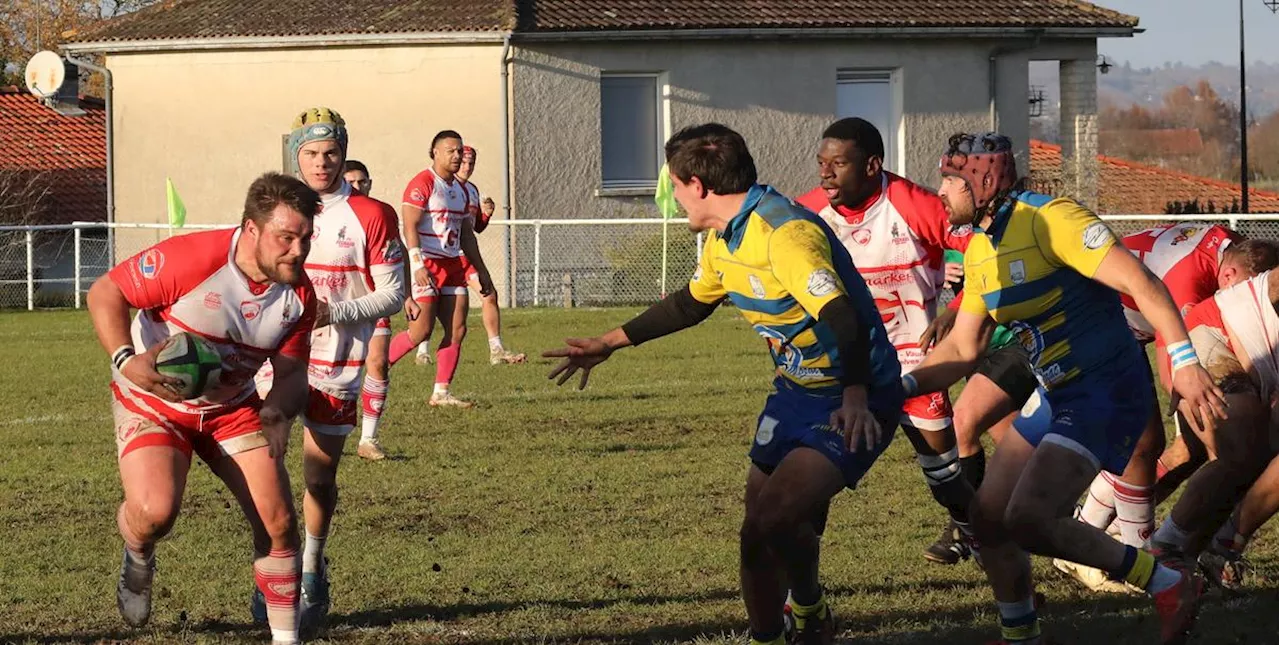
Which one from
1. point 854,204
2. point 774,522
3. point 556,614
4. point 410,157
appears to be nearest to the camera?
point 774,522

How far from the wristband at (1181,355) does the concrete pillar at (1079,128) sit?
93.4ft

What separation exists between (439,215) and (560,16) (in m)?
15.6

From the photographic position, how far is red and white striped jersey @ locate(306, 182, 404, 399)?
7.86 metres

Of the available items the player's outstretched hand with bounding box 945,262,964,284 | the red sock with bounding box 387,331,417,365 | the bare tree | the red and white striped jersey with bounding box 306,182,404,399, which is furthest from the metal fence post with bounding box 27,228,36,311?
the player's outstretched hand with bounding box 945,262,964,284

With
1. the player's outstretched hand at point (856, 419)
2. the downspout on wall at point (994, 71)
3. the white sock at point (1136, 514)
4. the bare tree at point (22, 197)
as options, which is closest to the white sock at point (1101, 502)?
the white sock at point (1136, 514)

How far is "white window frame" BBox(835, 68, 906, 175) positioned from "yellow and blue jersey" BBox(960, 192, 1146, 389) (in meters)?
25.7

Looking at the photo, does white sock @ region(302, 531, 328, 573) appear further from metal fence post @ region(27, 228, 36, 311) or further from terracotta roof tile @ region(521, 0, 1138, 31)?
terracotta roof tile @ region(521, 0, 1138, 31)

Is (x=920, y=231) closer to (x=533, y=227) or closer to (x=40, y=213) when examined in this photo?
(x=533, y=227)

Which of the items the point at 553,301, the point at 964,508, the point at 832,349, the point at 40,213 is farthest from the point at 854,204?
the point at 40,213

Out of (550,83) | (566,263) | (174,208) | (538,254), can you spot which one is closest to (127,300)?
(538,254)

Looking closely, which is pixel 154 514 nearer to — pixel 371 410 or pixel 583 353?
pixel 583 353

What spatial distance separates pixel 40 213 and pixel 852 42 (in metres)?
17.4

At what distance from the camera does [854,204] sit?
812cm

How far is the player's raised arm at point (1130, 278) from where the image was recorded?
564 centimetres
